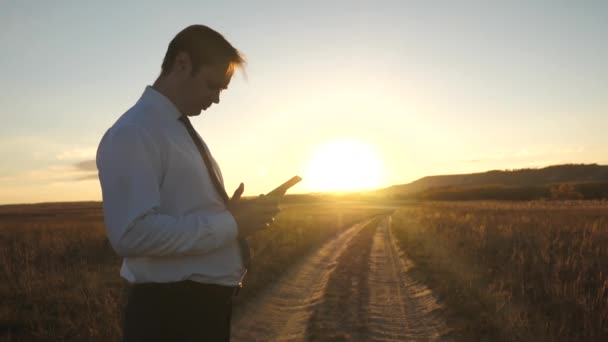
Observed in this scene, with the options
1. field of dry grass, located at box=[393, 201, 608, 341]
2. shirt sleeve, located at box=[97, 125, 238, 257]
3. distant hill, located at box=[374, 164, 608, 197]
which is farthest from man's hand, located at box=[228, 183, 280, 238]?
distant hill, located at box=[374, 164, 608, 197]

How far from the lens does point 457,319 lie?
761 cm

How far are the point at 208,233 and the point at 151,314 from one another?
40 cm

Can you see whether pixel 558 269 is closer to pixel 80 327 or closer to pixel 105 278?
pixel 80 327

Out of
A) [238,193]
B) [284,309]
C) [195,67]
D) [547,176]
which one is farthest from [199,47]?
[547,176]

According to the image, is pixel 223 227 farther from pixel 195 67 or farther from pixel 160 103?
pixel 195 67

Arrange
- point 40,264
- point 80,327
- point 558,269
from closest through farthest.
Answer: point 80,327 → point 558,269 → point 40,264

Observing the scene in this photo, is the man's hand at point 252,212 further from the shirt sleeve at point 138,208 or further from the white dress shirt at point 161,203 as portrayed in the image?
the shirt sleeve at point 138,208

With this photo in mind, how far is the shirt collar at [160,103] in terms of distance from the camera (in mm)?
1832

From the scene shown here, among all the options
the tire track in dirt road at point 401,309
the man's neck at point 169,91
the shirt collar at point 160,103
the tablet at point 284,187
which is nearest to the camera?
the shirt collar at point 160,103

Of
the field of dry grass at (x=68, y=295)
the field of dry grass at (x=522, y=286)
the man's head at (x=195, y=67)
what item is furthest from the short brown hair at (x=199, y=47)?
the field of dry grass at (x=522, y=286)

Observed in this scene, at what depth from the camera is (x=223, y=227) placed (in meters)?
1.73

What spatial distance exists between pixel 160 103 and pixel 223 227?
579 mm

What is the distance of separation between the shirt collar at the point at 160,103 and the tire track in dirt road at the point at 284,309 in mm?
5691

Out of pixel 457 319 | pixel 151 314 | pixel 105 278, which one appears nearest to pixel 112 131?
pixel 151 314
